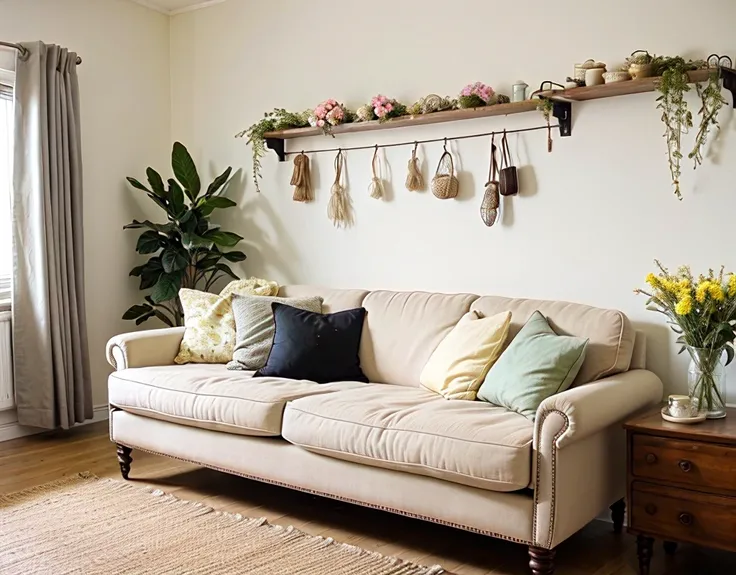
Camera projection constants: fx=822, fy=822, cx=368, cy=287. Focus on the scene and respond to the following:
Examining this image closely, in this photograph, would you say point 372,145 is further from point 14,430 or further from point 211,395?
point 14,430

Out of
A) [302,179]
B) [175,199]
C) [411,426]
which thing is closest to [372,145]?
[302,179]

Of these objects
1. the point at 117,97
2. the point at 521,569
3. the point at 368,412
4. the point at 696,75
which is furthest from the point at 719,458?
the point at 117,97

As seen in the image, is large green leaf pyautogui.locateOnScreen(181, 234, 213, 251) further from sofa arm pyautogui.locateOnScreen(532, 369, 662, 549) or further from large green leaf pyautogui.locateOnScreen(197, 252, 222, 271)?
sofa arm pyautogui.locateOnScreen(532, 369, 662, 549)

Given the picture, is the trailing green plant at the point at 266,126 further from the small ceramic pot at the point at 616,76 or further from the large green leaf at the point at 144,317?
the small ceramic pot at the point at 616,76

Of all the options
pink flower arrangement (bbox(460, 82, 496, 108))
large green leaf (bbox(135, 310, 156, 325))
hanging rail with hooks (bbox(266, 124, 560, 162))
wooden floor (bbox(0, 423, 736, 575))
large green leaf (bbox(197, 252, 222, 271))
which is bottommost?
wooden floor (bbox(0, 423, 736, 575))

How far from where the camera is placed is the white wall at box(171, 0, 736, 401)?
10.7ft

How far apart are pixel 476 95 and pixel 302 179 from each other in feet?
3.87

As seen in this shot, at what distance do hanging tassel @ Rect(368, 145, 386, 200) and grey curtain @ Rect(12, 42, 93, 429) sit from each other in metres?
1.64

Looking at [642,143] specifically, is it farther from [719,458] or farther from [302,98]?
[302,98]

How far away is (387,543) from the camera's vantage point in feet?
9.93

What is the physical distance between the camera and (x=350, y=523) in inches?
128

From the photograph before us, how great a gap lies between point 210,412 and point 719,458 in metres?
1.91

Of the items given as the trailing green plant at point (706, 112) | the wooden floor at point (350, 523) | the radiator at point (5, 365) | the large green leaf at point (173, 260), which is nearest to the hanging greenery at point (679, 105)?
the trailing green plant at point (706, 112)

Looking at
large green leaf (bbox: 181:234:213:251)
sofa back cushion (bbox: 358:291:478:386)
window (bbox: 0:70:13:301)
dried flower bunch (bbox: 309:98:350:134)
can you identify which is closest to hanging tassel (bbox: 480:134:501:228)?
sofa back cushion (bbox: 358:291:478:386)
